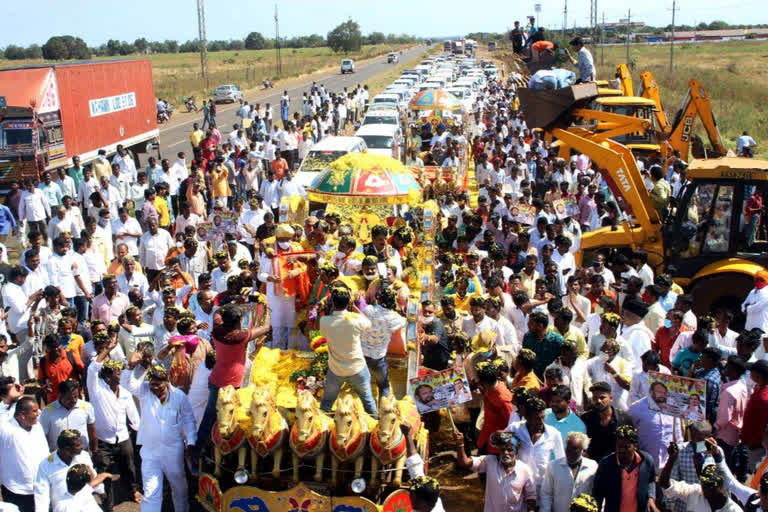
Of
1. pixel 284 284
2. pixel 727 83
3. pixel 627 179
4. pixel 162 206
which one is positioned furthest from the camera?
pixel 727 83

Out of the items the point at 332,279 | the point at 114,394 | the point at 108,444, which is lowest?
the point at 108,444

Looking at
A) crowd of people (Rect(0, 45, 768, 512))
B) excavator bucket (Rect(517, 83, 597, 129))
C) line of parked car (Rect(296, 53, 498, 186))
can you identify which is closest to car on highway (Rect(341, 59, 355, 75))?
line of parked car (Rect(296, 53, 498, 186))

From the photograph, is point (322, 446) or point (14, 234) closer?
point (322, 446)

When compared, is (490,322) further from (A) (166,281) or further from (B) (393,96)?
(B) (393,96)

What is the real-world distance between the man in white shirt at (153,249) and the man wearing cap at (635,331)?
656 cm

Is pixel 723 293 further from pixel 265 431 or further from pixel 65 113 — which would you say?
pixel 65 113

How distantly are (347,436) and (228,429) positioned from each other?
3.23ft

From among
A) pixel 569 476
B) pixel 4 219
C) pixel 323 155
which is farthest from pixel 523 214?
pixel 4 219

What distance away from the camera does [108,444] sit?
7.31 meters

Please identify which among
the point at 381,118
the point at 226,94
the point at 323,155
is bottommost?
the point at 323,155

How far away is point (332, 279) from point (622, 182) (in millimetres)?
5931

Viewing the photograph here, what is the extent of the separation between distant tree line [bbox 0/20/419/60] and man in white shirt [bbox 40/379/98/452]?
9771 cm

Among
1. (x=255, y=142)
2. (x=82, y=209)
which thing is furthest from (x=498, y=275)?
(x=255, y=142)

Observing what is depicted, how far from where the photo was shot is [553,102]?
42.5 feet
